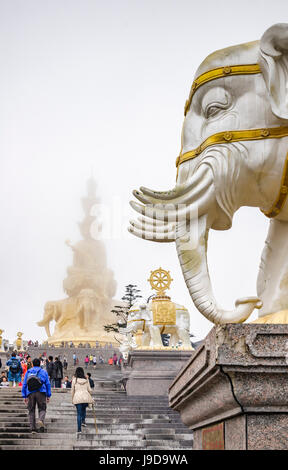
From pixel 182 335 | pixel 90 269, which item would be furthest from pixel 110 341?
pixel 182 335

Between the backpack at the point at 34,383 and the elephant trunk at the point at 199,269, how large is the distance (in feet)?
27.0

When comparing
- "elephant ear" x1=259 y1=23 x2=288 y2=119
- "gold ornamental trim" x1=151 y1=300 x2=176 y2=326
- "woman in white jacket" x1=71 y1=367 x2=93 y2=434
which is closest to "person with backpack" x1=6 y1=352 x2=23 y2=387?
"gold ornamental trim" x1=151 y1=300 x2=176 y2=326

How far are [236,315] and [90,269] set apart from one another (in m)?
55.0

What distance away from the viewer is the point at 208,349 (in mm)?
3113

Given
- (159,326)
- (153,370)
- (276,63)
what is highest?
(159,326)

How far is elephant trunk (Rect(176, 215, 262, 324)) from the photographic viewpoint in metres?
3.60

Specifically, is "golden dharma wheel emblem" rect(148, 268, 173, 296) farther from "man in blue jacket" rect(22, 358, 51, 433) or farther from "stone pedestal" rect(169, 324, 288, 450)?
"stone pedestal" rect(169, 324, 288, 450)

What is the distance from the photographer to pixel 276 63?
3.85m

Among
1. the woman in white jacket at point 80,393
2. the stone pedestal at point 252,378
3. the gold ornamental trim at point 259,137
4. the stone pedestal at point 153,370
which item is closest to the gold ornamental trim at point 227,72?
the gold ornamental trim at point 259,137

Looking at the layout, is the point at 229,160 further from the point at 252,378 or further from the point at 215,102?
the point at 252,378

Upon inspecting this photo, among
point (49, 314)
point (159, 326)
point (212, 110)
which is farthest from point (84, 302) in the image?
point (212, 110)

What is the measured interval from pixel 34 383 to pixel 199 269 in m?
8.39

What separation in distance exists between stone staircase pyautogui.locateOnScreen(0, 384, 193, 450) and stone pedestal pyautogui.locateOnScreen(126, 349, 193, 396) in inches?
59.1

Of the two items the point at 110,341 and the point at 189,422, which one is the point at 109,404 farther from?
the point at 110,341
